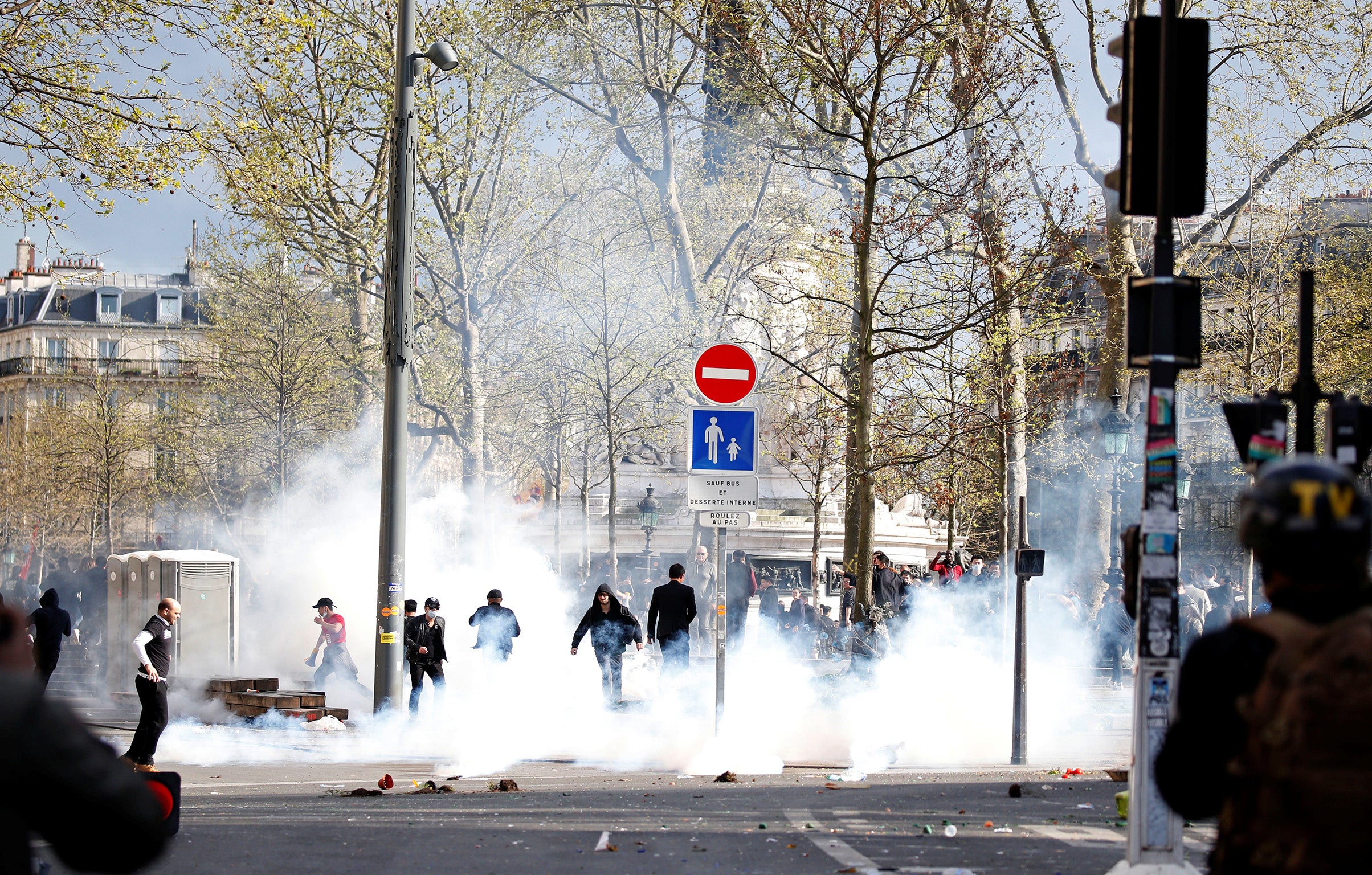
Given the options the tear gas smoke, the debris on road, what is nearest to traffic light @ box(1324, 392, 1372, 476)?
the debris on road

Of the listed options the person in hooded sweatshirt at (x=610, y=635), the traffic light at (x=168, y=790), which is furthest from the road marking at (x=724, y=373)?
the traffic light at (x=168, y=790)

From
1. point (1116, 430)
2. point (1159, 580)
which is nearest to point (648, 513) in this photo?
point (1116, 430)

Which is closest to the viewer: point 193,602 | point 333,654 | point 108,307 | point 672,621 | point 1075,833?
point 1075,833

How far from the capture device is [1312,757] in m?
2.00

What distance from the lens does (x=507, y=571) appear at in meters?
22.7

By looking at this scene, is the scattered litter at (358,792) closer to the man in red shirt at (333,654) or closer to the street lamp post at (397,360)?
the street lamp post at (397,360)

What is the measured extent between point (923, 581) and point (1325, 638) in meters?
17.2

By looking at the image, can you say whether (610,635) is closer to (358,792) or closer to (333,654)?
(333,654)

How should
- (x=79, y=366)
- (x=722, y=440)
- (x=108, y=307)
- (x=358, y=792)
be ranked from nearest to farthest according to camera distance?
(x=358, y=792)
(x=722, y=440)
(x=79, y=366)
(x=108, y=307)

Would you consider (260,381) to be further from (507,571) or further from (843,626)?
(843,626)

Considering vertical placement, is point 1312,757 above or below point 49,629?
above

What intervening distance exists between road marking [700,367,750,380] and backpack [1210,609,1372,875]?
7.74m

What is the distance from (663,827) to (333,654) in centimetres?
1017

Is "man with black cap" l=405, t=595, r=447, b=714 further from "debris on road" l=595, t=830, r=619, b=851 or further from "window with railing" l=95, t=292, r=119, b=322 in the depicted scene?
"window with railing" l=95, t=292, r=119, b=322
